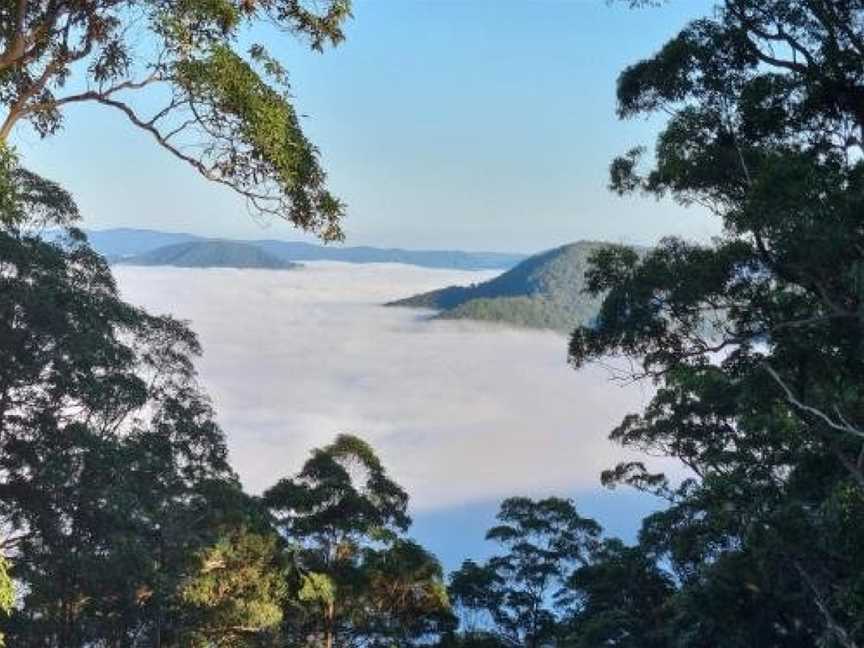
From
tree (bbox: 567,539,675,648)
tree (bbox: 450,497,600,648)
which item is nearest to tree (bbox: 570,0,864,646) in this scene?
tree (bbox: 567,539,675,648)

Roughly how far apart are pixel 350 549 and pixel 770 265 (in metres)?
15.4

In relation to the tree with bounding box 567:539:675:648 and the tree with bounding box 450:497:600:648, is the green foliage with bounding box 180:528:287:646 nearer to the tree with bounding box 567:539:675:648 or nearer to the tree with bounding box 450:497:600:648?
the tree with bounding box 567:539:675:648

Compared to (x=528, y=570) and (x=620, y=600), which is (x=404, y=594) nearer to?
(x=620, y=600)

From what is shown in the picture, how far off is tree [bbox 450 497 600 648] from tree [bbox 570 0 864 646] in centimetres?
1639

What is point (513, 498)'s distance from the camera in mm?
28719

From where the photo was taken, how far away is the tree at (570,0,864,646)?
29.6 feet

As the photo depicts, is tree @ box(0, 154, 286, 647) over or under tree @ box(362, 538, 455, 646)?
over

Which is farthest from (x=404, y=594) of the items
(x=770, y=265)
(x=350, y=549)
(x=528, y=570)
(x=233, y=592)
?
(x=770, y=265)

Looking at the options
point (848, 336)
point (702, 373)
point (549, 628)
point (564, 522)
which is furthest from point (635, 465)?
point (848, 336)

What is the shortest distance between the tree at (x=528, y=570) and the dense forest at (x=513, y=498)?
100 mm

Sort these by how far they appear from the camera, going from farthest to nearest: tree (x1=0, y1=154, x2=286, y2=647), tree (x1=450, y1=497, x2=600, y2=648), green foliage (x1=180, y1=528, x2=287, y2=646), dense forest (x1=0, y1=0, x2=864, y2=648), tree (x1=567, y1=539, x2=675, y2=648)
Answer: tree (x1=450, y1=497, x2=600, y2=648) → tree (x1=567, y1=539, x2=675, y2=648) → green foliage (x1=180, y1=528, x2=287, y2=646) → tree (x1=0, y1=154, x2=286, y2=647) → dense forest (x1=0, y1=0, x2=864, y2=648)

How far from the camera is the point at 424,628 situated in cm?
2362

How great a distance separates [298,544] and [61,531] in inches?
293

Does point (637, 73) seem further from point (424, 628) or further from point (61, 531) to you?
point (424, 628)
